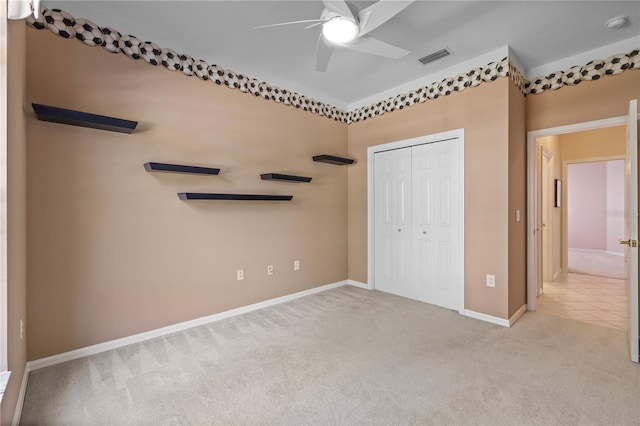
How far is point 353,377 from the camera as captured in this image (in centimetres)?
207

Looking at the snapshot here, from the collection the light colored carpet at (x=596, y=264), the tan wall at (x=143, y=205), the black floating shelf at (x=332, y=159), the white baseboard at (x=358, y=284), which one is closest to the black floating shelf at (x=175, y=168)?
the tan wall at (x=143, y=205)

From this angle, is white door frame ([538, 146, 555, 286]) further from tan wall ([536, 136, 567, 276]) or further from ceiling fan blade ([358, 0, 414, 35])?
ceiling fan blade ([358, 0, 414, 35])

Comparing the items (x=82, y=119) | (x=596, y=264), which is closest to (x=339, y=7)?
(x=82, y=119)

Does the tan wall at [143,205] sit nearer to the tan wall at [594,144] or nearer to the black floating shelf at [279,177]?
the black floating shelf at [279,177]

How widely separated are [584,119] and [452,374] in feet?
9.20

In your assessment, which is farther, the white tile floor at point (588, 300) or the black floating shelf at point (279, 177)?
the black floating shelf at point (279, 177)

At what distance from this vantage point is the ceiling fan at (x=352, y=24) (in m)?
1.90

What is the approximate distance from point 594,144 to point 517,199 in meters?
2.76

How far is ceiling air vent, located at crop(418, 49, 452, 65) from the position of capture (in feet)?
9.85

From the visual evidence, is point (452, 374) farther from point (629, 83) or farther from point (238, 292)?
point (629, 83)

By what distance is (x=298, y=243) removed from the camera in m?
3.89

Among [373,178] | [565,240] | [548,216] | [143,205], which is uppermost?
[373,178]

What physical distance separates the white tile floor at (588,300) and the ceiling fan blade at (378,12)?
3409 millimetres

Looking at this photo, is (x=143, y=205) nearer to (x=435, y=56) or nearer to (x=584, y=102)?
(x=435, y=56)
